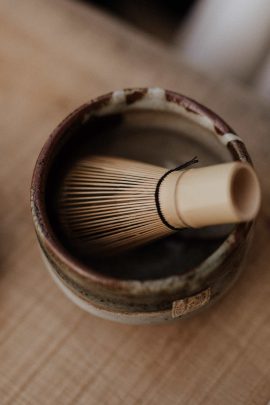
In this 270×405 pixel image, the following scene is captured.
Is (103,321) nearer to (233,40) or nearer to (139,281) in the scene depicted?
(139,281)

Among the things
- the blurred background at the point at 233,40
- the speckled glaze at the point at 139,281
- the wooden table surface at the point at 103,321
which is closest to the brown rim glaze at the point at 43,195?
the speckled glaze at the point at 139,281

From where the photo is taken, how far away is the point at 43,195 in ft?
1.50

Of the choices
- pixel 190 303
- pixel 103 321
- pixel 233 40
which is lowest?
pixel 103 321

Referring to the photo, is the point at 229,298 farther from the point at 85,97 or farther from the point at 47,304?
the point at 85,97

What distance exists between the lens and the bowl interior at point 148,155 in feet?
1.67

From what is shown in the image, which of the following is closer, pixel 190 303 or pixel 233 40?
pixel 190 303

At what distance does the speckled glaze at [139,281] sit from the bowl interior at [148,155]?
0.02 metres

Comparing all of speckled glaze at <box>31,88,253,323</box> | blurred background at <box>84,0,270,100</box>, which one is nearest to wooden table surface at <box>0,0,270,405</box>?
speckled glaze at <box>31,88,253,323</box>

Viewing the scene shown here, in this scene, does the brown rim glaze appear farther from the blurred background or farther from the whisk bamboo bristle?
the blurred background

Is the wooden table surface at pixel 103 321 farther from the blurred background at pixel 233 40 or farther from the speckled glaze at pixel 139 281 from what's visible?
the blurred background at pixel 233 40

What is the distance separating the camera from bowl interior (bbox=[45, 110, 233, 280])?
509 millimetres

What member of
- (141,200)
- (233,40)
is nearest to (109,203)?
(141,200)

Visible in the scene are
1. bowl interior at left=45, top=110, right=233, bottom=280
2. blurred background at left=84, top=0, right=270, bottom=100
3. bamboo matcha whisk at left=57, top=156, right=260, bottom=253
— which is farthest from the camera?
blurred background at left=84, top=0, right=270, bottom=100

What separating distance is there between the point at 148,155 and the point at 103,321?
182 millimetres
